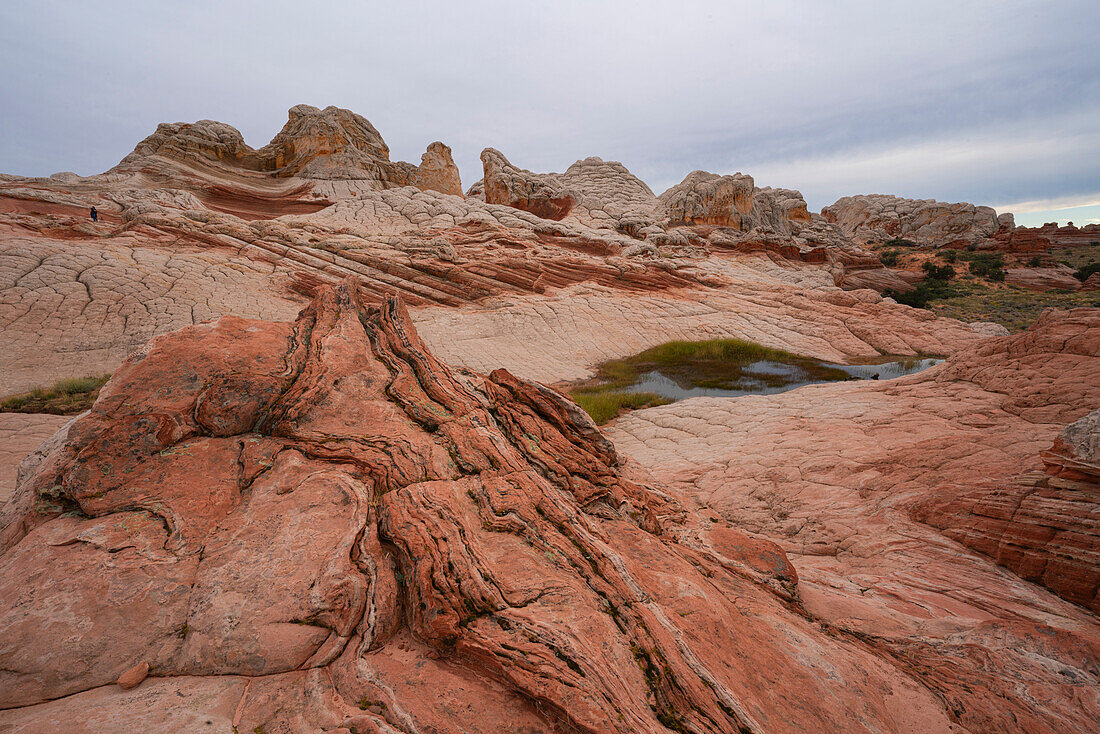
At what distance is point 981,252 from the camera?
148ft

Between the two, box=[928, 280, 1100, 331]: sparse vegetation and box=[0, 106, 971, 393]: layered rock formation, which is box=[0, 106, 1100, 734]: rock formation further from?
box=[928, 280, 1100, 331]: sparse vegetation

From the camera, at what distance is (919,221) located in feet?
181

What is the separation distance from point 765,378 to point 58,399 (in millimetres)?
23018

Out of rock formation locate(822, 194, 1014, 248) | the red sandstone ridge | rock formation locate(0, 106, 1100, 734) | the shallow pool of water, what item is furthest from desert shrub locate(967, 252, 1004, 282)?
the red sandstone ridge

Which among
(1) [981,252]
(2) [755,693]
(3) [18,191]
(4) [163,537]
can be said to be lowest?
(2) [755,693]

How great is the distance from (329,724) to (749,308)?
1096 inches

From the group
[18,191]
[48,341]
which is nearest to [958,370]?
[48,341]

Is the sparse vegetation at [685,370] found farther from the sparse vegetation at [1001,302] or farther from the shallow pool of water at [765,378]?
the sparse vegetation at [1001,302]

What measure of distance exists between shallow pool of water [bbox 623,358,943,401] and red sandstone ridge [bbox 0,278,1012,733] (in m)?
12.3

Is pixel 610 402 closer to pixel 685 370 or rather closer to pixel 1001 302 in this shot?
pixel 685 370

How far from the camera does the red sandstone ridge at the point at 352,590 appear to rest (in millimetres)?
2490

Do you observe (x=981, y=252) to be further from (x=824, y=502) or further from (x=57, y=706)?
(x=57, y=706)

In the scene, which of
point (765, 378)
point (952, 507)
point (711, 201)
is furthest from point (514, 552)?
point (711, 201)

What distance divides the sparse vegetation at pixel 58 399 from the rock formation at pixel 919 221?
69469 mm
